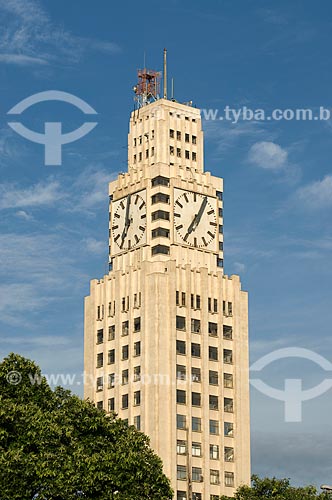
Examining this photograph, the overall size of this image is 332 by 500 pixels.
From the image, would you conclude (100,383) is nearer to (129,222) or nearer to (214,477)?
(214,477)

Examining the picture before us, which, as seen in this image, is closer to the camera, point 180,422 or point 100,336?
point 180,422

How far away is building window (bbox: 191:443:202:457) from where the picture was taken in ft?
455

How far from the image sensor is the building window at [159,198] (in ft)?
489

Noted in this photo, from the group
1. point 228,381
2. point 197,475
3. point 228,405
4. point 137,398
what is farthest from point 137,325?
point 197,475

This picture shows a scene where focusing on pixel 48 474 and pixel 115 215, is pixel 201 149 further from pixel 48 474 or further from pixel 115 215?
pixel 48 474

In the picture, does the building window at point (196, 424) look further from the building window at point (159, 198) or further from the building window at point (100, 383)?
the building window at point (159, 198)

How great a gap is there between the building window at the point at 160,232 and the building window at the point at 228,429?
921 inches

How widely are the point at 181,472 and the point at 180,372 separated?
37.6ft

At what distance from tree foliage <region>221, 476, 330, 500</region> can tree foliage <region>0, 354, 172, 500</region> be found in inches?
742

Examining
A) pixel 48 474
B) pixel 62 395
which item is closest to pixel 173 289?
pixel 62 395

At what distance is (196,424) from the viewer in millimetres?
140375

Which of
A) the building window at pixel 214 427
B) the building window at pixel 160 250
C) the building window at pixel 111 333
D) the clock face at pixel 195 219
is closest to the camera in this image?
the building window at pixel 214 427

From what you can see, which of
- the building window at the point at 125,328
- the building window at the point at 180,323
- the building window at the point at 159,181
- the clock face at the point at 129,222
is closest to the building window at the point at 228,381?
the building window at the point at 180,323

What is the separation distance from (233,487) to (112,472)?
5138cm
